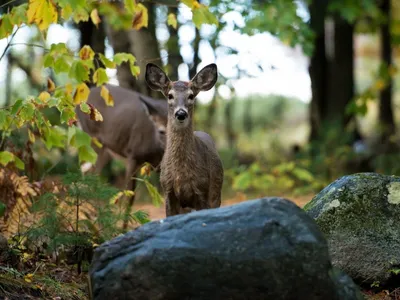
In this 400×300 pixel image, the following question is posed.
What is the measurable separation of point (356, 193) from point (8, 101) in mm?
11392

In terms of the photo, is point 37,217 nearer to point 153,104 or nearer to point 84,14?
point 84,14

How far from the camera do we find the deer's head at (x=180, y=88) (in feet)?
25.1

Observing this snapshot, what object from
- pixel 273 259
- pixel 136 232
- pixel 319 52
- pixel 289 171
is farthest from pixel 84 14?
pixel 319 52

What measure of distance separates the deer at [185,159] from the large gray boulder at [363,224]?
1084 millimetres

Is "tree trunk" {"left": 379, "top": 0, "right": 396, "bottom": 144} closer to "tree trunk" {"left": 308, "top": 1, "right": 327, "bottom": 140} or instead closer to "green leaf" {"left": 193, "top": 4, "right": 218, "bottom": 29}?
"tree trunk" {"left": 308, "top": 1, "right": 327, "bottom": 140}

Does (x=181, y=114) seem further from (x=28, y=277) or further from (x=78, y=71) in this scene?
(x=28, y=277)

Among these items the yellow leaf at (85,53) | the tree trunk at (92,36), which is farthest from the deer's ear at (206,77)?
the tree trunk at (92,36)

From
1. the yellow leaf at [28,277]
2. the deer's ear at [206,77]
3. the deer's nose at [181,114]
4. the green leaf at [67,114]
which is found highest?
the deer's ear at [206,77]

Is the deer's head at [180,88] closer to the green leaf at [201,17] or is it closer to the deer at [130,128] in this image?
the green leaf at [201,17]

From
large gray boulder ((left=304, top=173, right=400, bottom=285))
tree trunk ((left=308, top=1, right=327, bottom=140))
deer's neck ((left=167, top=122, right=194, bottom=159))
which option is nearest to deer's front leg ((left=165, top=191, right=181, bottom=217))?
deer's neck ((left=167, top=122, right=194, bottom=159))

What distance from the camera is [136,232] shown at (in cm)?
547

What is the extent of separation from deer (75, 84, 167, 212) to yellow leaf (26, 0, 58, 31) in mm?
4795

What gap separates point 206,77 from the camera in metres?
8.11

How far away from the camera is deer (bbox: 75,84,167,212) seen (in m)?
11.8
